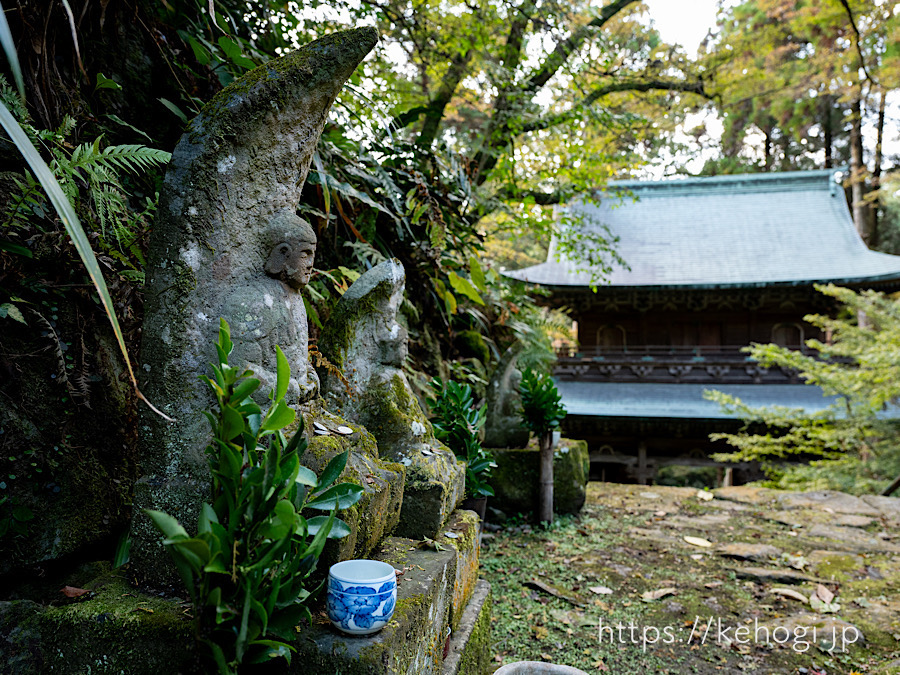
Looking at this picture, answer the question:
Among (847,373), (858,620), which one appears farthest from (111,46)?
(847,373)

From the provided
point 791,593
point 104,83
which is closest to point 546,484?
point 791,593

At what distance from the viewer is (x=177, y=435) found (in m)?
1.30

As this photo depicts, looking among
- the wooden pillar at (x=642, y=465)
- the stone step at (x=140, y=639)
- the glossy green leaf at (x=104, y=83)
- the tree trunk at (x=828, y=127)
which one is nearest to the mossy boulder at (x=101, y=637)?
the stone step at (x=140, y=639)

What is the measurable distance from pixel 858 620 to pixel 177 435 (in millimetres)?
3675

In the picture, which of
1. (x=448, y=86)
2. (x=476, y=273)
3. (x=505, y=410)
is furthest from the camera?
(x=448, y=86)

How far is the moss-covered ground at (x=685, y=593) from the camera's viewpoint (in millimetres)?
2539

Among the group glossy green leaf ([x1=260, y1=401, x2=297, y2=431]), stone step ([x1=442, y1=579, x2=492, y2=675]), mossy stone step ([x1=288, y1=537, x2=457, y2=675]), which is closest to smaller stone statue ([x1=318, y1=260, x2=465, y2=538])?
mossy stone step ([x1=288, y1=537, x2=457, y2=675])

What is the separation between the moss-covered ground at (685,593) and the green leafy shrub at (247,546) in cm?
171

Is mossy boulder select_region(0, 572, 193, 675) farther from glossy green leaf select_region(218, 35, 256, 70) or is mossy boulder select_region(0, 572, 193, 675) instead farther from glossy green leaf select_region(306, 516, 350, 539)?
glossy green leaf select_region(218, 35, 256, 70)

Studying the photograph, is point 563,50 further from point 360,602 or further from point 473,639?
point 360,602

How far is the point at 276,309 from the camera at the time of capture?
4.66ft

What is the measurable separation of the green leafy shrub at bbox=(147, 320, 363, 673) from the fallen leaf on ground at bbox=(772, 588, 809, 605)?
3.42 m

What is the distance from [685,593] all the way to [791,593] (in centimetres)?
68

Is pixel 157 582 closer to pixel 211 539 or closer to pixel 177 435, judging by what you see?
pixel 177 435
